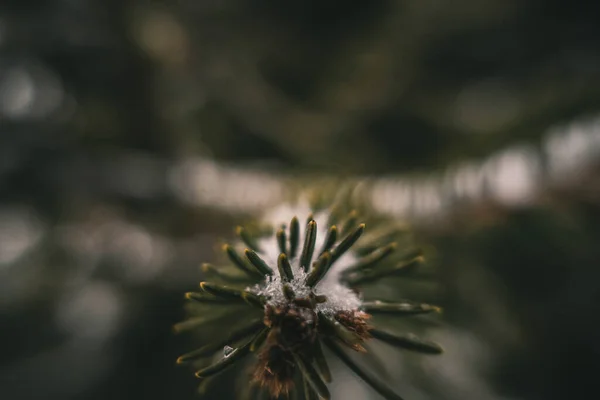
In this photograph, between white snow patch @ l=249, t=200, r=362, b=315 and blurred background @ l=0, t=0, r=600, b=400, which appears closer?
white snow patch @ l=249, t=200, r=362, b=315

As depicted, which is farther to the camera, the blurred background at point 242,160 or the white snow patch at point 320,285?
the blurred background at point 242,160

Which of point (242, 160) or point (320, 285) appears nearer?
point (320, 285)

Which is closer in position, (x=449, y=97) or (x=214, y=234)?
(x=214, y=234)

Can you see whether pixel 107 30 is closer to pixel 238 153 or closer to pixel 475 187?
pixel 238 153

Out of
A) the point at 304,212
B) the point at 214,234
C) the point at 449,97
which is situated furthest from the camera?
the point at 449,97

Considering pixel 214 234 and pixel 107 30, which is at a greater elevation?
pixel 107 30

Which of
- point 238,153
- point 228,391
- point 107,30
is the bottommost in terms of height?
point 228,391

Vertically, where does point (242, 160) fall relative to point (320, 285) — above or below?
above

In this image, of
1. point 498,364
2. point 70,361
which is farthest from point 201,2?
point 498,364
